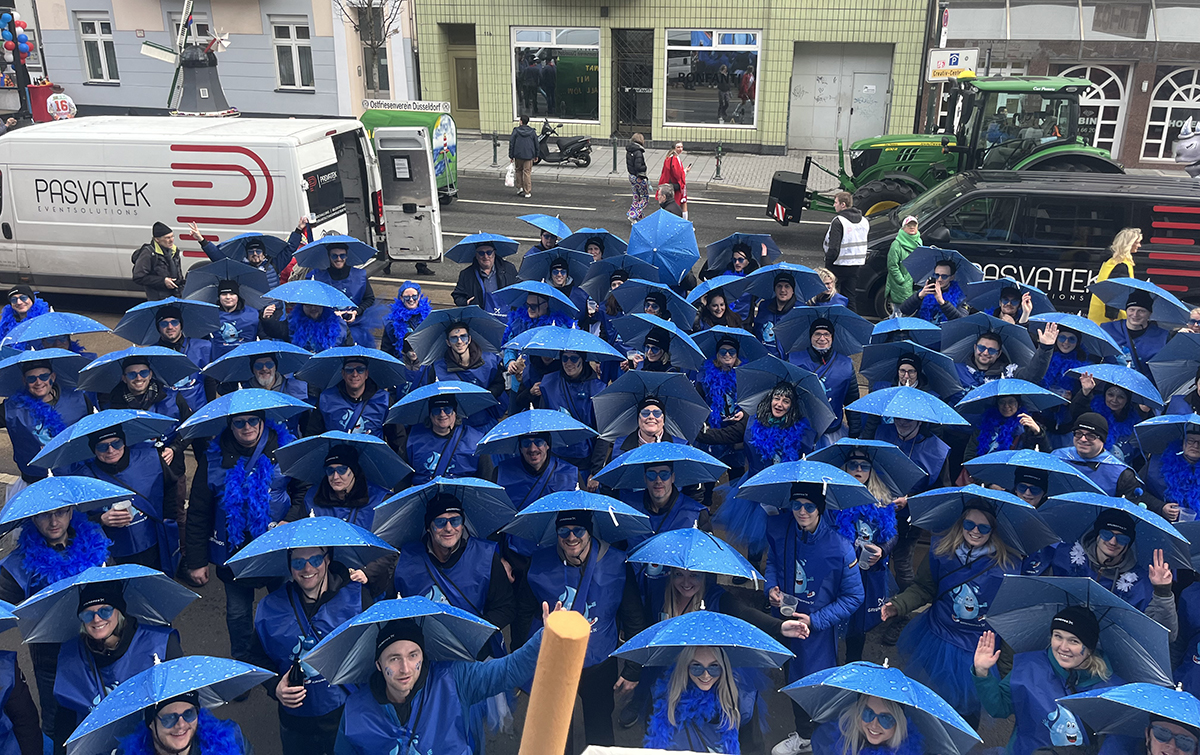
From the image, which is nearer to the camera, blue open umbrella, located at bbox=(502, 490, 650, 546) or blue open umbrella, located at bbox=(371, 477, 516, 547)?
blue open umbrella, located at bbox=(502, 490, 650, 546)

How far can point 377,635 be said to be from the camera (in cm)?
389

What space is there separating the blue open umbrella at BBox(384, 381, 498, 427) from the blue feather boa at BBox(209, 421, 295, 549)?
95 cm

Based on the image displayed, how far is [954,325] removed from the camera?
7.32 meters

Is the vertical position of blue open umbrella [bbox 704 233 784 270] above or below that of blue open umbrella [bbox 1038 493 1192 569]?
above

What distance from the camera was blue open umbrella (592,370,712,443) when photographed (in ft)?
20.6

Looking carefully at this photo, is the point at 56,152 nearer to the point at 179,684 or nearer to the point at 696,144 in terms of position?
the point at 179,684

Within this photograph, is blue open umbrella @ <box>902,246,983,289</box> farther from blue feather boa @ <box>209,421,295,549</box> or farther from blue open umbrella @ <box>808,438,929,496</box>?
blue feather boa @ <box>209,421,295,549</box>

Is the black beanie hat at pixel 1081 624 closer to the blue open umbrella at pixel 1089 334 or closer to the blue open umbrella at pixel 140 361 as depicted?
the blue open umbrella at pixel 1089 334

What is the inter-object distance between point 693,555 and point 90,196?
10653mm

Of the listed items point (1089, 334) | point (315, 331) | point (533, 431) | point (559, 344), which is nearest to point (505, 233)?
point (315, 331)

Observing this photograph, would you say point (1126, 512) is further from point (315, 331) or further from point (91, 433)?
point (315, 331)

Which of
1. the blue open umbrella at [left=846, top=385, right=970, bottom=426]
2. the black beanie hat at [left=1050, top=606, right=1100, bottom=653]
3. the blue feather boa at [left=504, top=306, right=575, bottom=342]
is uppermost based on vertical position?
the blue open umbrella at [left=846, top=385, right=970, bottom=426]

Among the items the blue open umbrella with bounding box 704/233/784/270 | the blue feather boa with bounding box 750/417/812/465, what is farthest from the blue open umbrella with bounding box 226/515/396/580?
the blue open umbrella with bounding box 704/233/784/270

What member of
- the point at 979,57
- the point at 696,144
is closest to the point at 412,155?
the point at 696,144
